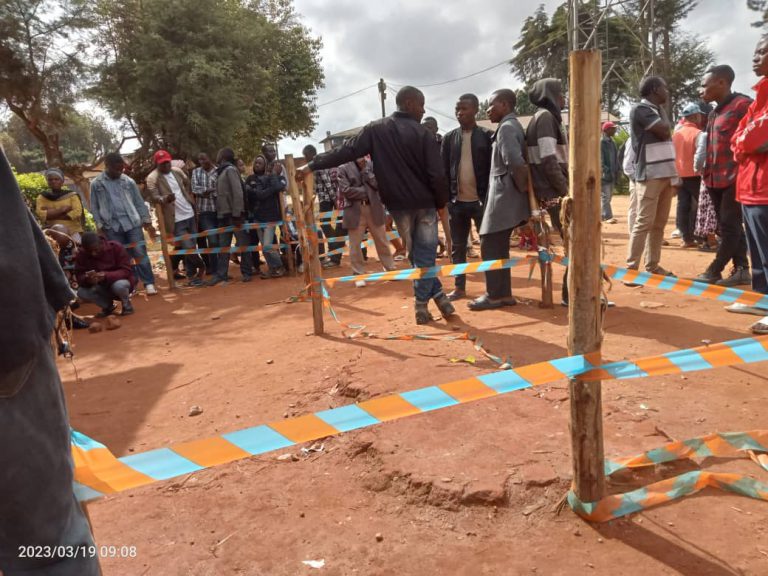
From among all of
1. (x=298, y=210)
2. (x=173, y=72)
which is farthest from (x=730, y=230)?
(x=173, y=72)

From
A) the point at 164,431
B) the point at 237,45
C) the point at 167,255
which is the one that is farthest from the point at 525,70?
the point at 164,431

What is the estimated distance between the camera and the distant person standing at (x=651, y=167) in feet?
17.6

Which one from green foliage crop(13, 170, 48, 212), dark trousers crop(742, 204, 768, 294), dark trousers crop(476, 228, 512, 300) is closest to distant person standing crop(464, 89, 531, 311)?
dark trousers crop(476, 228, 512, 300)

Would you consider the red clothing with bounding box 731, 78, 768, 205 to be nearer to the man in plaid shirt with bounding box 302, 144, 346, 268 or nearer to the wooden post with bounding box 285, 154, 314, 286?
the wooden post with bounding box 285, 154, 314, 286

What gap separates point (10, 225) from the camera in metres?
1.22

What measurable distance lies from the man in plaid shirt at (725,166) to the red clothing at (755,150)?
1.32m

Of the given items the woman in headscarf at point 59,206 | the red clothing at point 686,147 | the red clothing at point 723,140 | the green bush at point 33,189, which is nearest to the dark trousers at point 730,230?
the red clothing at point 723,140

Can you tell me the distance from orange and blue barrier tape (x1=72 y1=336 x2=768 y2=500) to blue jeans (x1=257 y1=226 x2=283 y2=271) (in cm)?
680

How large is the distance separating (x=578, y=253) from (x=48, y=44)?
1776cm

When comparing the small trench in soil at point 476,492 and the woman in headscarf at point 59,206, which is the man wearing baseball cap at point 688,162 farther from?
the woman in headscarf at point 59,206

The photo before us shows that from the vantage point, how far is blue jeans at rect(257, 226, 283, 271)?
8.46 metres

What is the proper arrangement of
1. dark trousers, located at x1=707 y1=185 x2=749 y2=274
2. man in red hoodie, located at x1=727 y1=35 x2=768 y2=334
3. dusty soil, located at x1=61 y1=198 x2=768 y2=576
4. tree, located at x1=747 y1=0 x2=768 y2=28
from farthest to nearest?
tree, located at x1=747 y1=0 x2=768 y2=28 → dark trousers, located at x1=707 y1=185 x2=749 y2=274 → man in red hoodie, located at x1=727 y1=35 x2=768 y2=334 → dusty soil, located at x1=61 y1=198 x2=768 y2=576

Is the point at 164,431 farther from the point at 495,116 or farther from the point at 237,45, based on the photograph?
the point at 237,45

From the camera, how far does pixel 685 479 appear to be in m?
2.25
